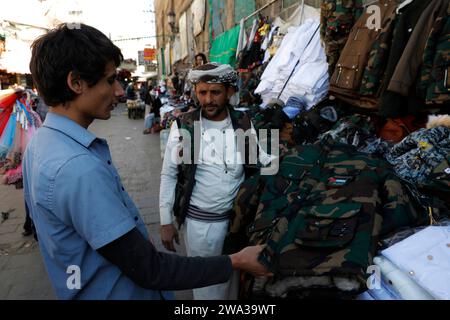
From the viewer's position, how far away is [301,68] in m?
3.23

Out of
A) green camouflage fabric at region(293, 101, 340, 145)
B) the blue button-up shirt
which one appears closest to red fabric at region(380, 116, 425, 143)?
green camouflage fabric at region(293, 101, 340, 145)

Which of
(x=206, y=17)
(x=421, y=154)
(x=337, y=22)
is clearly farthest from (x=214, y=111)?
(x=206, y=17)

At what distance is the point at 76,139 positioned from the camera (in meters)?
1.01

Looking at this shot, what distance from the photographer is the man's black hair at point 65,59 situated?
96 centimetres

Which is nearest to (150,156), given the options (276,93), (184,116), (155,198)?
(155,198)

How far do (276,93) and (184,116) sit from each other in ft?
5.49

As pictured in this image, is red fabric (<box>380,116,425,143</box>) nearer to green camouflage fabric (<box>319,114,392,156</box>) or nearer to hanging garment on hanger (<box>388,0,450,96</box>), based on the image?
green camouflage fabric (<box>319,114,392,156</box>)

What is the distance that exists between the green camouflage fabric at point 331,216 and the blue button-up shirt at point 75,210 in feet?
1.95

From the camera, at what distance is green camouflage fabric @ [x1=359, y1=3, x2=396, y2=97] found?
2.28 m

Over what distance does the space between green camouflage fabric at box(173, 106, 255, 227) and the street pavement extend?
3.49ft

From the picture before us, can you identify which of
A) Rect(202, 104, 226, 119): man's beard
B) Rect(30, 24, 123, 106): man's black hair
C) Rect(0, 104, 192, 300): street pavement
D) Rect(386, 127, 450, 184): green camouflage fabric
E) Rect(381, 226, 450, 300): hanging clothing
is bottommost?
Rect(0, 104, 192, 300): street pavement

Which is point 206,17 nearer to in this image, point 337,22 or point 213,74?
point 337,22

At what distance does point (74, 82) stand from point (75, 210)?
409mm
